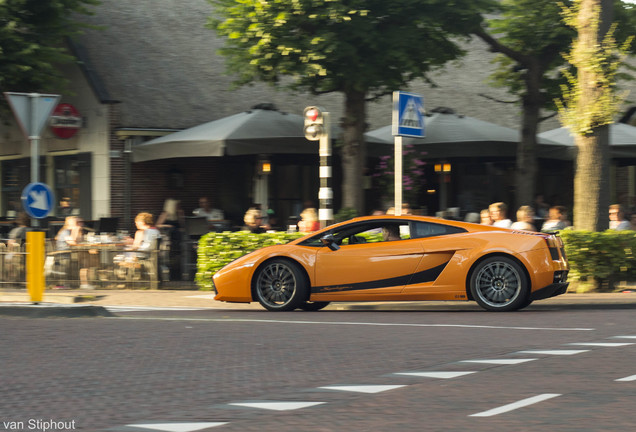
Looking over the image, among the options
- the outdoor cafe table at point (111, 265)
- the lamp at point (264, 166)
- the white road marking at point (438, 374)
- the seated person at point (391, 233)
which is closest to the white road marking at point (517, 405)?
the white road marking at point (438, 374)

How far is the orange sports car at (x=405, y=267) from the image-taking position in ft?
42.5

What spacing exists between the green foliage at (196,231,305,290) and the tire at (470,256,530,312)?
14.6ft

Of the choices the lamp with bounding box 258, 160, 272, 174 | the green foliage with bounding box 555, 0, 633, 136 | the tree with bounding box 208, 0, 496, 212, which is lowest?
the lamp with bounding box 258, 160, 272, 174

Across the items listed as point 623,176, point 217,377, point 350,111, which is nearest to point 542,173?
point 623,176

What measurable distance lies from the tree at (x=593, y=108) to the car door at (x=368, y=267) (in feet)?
14.6

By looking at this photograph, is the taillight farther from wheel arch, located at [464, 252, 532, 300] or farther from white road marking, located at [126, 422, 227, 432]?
white road marking, located at [126, 422, 227, 432]

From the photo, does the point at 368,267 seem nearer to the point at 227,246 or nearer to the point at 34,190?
the point at 227,246

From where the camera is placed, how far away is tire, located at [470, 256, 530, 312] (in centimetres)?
1289

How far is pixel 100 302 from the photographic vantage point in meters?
15.6

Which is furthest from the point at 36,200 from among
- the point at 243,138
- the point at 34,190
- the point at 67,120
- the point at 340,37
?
the point at 67,120

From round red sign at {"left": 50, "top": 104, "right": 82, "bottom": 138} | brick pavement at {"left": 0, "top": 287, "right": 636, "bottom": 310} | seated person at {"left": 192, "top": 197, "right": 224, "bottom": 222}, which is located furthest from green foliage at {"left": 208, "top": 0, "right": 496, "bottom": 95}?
round red sign at {"left": 50, "top": 104, "right": 82, "bottom": 138}

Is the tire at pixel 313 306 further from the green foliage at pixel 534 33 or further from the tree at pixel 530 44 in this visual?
the green foliage at pixel 534 33

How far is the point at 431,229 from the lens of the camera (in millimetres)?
13422

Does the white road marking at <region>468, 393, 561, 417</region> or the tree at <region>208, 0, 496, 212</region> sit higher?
the tree at <region>208, 0, 496, 212</region>
